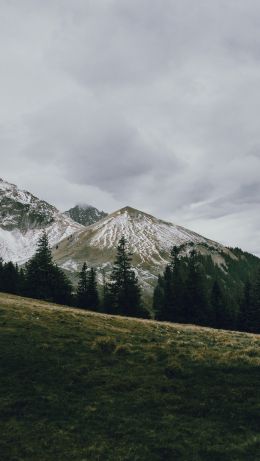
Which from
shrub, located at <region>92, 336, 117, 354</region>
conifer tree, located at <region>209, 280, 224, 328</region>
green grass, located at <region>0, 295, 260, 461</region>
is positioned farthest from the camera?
conifer tree, located at <region>209, 280, 224, 328</region>

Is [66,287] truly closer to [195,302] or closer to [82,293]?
[82,293]

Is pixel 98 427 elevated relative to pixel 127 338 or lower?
lower

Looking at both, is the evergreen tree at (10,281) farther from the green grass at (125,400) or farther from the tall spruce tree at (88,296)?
the green grass at (125,400)

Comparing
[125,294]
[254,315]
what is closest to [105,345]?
[125,294]

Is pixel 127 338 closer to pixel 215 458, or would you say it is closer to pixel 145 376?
pixel 145 376

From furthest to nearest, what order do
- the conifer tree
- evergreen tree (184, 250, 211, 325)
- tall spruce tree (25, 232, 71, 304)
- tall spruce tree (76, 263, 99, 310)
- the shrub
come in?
tall spruce tree (76, 263, 99, 310) → the conifer tree → tall spruce tree (25, 232, 71, 304) → evergreen tree (184, 250, 211, 325) → the shrub

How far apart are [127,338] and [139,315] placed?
51.9 m

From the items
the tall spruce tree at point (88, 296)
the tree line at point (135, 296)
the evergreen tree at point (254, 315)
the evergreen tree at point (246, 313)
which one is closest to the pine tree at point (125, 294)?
the tree line at point (135, 296)

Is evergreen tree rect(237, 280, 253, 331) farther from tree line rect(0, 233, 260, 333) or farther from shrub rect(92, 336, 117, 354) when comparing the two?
shrub rect(92, 336, 117, 354)

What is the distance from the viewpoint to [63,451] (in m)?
13.1

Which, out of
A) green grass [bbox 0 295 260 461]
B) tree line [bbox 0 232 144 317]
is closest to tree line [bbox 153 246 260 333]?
tree line [bbox 0 232 144 317]

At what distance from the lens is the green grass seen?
13.1 meters

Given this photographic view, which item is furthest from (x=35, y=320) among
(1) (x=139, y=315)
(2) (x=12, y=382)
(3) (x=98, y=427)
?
(1) (x=139, y=315)

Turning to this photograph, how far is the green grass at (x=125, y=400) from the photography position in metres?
13.1
